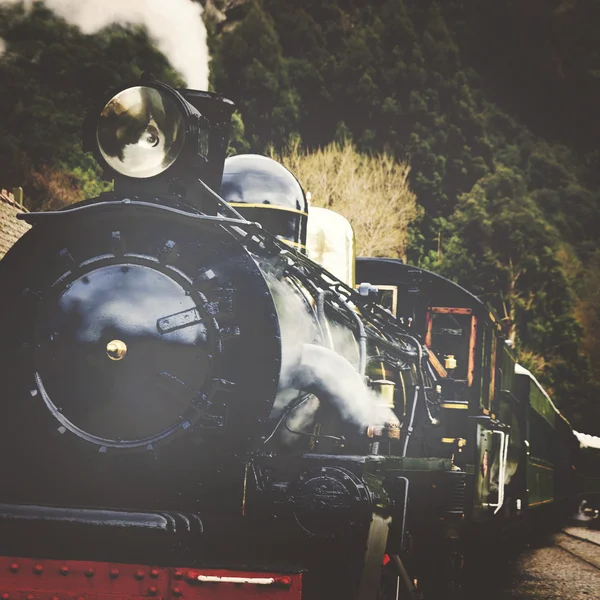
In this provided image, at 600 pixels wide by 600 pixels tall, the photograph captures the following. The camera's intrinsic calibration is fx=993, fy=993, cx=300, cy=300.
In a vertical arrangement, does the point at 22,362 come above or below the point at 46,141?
below

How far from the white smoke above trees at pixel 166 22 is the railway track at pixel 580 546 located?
819cm

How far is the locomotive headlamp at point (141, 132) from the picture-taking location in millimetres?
4469

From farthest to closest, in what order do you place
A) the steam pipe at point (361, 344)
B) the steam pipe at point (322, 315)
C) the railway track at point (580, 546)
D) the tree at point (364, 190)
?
the tree at point (364, 190) < the railway track at point (580, 546) < the steam pipe at point (361, 344) < the steam pipe at point (322, 315)

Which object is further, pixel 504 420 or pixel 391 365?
pixel 504 420

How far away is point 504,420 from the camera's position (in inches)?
434

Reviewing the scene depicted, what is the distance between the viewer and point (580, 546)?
16359 millimetres

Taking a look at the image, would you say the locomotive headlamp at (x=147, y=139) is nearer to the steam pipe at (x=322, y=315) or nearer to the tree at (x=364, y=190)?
the steam pipe at (x=322, y=315)

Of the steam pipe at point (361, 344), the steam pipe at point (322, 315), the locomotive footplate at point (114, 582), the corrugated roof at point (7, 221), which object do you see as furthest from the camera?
the corrugated roof at point (7, 221)

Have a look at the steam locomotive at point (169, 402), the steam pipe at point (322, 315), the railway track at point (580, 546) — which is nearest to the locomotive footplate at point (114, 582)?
the steam locomotive at point (169, 402)

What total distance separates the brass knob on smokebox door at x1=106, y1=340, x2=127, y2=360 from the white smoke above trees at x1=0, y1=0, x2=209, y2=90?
3.22 metres

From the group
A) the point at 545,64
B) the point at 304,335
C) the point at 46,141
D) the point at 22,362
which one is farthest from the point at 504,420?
the point at 545,64

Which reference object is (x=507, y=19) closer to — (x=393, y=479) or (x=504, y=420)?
(x=504, y=420)

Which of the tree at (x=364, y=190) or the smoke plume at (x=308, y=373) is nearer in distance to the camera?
the smoke plume at (x=308, y=373)

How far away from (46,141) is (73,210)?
69.6 feet
